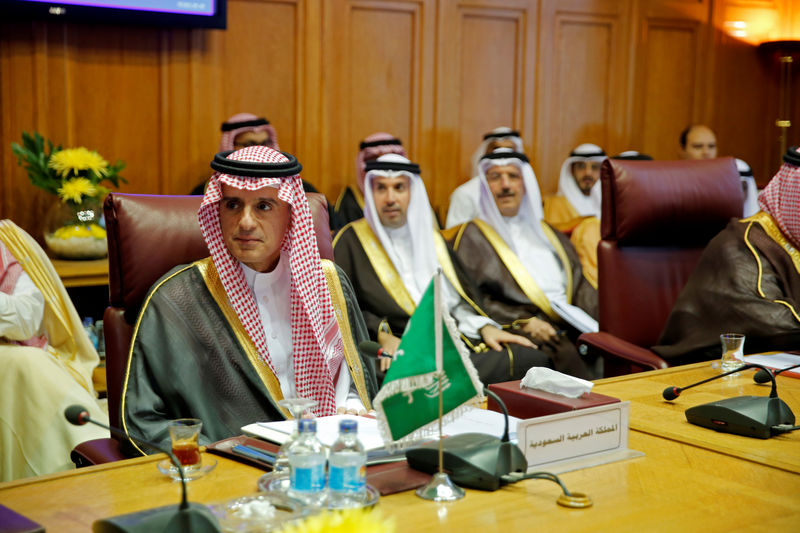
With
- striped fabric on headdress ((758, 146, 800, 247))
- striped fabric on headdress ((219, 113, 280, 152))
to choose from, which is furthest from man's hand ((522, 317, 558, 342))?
striped fabric on headdress ((219, 113, 280, 152))

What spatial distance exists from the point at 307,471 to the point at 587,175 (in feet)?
18.2

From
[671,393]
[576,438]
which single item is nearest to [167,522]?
[576,438]

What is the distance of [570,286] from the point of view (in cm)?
461

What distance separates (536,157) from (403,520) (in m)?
5.74

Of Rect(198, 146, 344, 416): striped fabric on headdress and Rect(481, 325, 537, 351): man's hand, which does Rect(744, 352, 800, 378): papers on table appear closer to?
Rect(198, 146, 344, 416): striped fabric on headdress

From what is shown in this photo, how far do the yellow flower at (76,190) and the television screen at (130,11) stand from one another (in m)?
0.97

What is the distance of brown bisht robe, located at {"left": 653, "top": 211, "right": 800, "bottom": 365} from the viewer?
292 cm

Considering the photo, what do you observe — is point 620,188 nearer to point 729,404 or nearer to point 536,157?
point 729,404

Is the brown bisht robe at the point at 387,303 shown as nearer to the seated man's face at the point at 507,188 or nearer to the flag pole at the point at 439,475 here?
the seated man's face at the point at 507,188

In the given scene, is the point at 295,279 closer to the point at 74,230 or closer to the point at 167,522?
the point at 167,522

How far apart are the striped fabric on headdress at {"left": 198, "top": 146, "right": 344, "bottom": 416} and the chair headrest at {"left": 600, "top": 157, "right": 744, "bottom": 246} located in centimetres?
139

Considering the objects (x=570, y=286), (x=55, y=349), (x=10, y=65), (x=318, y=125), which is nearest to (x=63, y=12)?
(x=10, y=65)

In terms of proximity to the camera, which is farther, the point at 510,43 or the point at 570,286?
the point at 510,43

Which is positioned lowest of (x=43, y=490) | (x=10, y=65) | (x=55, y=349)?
(x=55, y=349)
